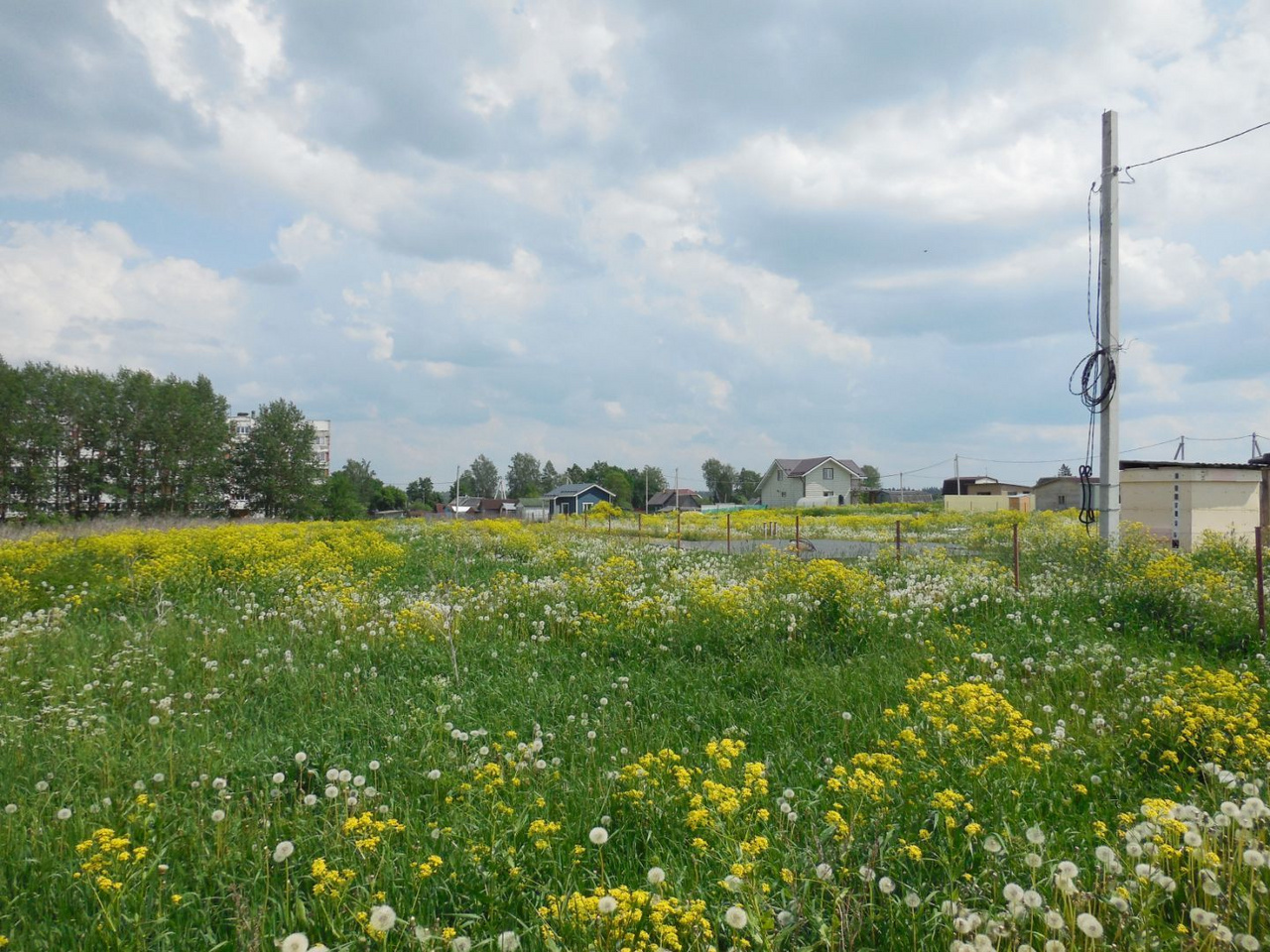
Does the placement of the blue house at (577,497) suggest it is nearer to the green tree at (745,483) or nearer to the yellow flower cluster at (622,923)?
the green tree at (745,483)

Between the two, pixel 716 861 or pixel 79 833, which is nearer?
pixel 716 861

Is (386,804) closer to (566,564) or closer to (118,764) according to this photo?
(118,764)

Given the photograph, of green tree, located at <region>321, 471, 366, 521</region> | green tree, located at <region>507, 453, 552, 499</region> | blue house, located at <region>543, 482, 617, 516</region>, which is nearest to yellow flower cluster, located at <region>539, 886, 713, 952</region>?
green tree, located at <region>321, 471, 366, 521</region>

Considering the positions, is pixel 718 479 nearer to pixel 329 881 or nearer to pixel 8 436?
pixel 8 436

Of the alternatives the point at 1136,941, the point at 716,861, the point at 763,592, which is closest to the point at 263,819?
the point at 716,861

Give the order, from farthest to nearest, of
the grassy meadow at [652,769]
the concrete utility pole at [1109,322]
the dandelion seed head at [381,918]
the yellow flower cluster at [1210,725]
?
the concrete utility pole at [1109,322] → the yellow flower cluster at [1210,725] → the grassy meadow at [652,769] → the dandelion seed head at [381,918]

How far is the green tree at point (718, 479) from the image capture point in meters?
103

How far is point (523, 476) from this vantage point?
11688 centimetres

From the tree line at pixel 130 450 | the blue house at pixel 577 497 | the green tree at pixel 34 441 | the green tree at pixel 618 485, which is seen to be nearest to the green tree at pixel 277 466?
the tree line at pixel 130 450

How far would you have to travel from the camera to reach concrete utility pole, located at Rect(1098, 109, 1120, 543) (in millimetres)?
11180

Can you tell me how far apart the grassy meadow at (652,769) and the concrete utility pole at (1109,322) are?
2380mm

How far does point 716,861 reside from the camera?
308 centimetres

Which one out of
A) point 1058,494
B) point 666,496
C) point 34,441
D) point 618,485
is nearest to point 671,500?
point 666,496

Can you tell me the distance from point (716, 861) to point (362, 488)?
98793 mm
